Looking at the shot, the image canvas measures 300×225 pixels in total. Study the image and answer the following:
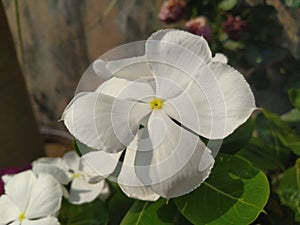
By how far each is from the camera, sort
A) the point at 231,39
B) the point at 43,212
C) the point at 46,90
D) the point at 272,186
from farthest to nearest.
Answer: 1. the point at 46,90
2. the point at 231,39
3. the point at 272,186
4. the point at 43,212

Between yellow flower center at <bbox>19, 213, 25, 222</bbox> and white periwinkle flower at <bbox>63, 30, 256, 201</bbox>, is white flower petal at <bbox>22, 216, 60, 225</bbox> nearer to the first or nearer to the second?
yellow flower center at <bbox>19, 213, 25, 222</bbox>

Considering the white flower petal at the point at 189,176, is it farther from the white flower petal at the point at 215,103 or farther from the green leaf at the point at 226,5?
the green leaf at the point at 226,5

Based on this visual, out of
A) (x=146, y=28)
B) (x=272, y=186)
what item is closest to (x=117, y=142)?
(x=272, y=186)

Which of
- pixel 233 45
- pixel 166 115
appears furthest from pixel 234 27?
pixel 166 115

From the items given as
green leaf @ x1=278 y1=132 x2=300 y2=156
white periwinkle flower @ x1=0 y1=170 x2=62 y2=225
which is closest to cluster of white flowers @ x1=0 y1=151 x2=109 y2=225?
white periwinkle flower @ x1=0 y1=170 x2=62 y2=225

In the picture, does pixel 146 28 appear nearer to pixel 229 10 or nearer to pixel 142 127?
pixel 229 10

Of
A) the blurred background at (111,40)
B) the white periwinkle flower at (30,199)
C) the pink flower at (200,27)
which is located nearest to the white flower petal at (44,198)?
the white periwinkle flower at (30,199)

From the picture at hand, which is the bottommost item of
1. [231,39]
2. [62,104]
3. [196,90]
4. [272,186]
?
[62,104]
